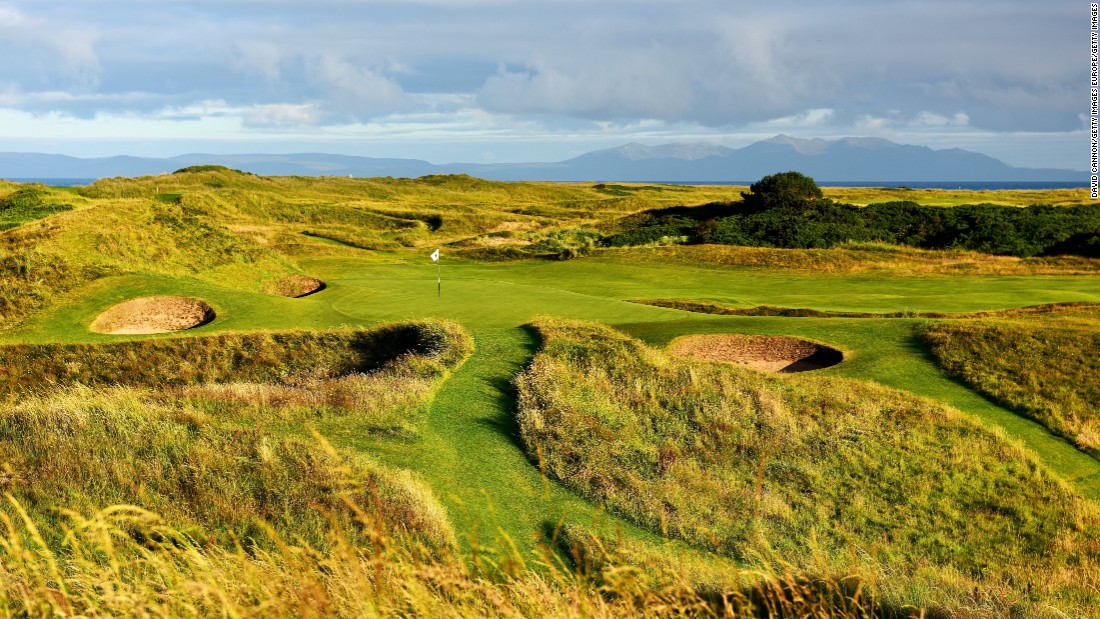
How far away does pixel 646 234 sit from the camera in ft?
152

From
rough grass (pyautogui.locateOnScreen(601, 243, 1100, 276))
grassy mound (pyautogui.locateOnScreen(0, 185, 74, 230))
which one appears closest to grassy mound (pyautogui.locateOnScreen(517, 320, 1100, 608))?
rough grass (pyautogui.locateOnScreen(601, 243, 1100, 276))

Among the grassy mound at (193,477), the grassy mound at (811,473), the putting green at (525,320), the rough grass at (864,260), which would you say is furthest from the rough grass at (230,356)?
the rough grass at (864,260)

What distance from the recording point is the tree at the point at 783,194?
49.4m

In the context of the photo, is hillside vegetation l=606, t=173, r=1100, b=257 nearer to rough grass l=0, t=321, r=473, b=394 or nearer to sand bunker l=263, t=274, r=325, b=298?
sand bunker l=263, t=274, r=325, b=298

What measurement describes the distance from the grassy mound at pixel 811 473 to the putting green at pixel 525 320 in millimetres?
734

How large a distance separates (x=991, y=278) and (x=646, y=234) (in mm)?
19797

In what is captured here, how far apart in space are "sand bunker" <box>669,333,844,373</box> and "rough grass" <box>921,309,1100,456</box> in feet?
8.93

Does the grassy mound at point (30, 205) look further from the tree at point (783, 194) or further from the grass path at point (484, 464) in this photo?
Result: the tree at point (783, 194)

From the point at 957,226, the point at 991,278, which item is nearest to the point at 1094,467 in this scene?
the point at 991,278

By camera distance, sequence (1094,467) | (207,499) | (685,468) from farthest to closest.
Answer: (1094,467) < (685,468) < (207,499)

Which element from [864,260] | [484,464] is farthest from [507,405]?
[864,260]

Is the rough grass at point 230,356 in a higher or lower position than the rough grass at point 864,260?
lower

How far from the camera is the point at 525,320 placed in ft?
64.4

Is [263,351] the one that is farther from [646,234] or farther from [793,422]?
[646,234]
